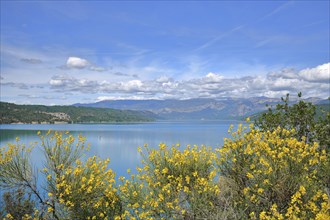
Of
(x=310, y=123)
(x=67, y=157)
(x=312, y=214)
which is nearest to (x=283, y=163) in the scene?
(x=312, y=214)

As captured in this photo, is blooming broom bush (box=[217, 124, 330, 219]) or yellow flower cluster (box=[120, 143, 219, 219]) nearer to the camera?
blooming broom bush (box=[217, 124, 330, 219])

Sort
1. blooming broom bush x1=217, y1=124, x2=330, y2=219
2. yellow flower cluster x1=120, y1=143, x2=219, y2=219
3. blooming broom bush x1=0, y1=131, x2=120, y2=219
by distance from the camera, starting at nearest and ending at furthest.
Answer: blooming broom bush x1=217, y1=124, x2=330, y2=219 < yellow flower cluster x1=120, y1=143, x2=219, y2=219 < blooming broom bush x1=0, y1=131, x2=120, y2=219

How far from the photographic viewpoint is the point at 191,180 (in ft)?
41.5

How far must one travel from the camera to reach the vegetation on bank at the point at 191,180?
1060 cm

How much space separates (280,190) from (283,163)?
3.39 feet

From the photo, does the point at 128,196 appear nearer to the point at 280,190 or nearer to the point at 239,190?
the point at 239,190

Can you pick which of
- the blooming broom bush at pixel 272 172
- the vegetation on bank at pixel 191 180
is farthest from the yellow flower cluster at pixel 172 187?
the blooming broom bush at pixel 272 172

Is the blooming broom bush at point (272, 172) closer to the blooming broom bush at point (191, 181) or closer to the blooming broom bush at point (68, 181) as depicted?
the blooming broom bush at point (191, 181)

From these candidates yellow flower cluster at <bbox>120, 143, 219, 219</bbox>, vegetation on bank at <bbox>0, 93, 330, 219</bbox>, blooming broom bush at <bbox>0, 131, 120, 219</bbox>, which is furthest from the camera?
blooming broom bush at <bbox>0, 131, 120, 219</bbox>

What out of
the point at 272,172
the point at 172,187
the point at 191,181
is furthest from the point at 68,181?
the point at 272,172

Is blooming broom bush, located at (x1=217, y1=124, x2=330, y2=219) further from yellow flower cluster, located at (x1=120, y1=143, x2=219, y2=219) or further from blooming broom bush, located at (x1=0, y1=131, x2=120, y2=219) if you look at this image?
blooming broom bush, located at (x1=0, y1=131, x2=120, y2=219)

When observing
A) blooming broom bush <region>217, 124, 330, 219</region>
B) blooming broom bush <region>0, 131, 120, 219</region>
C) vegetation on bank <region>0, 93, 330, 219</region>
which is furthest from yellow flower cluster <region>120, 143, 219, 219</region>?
blooming broom bush <region>217, 124, 330, 219</region>

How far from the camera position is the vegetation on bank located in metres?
10.6

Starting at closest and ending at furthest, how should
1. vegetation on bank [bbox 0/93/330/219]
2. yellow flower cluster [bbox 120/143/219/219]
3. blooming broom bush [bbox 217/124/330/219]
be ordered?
blooming broom bush [bbox 217/124/330/219] < vegetation on bank [bbox 0/93/330/219] < yellow flower cluster [bbox 120/143/219/219]
